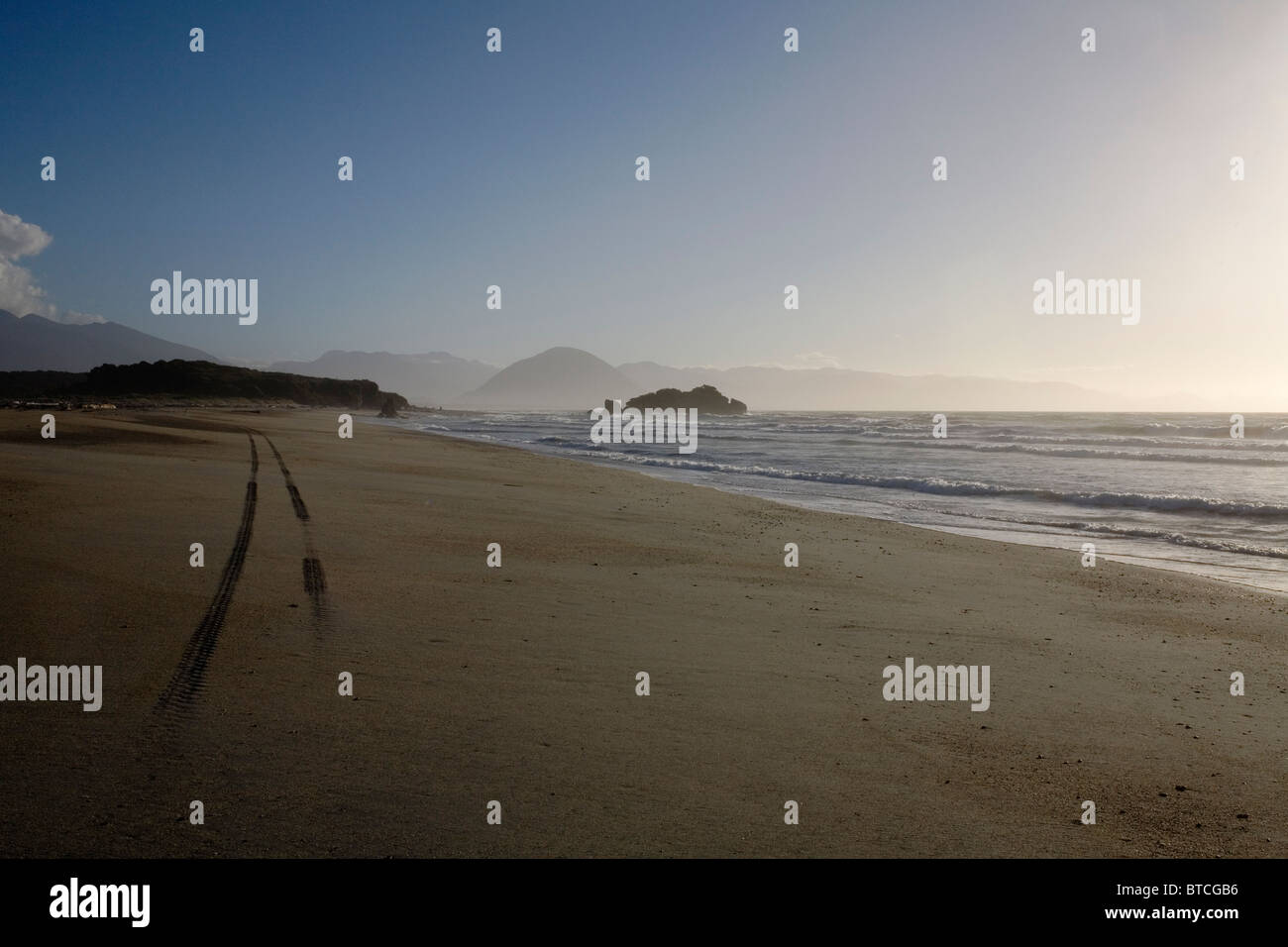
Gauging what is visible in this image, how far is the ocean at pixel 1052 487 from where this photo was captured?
15.6 meters

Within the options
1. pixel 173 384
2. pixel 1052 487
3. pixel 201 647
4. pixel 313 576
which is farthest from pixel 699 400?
pixel 201 647

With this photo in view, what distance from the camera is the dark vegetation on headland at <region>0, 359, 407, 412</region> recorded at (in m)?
87.7

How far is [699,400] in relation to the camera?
556ft

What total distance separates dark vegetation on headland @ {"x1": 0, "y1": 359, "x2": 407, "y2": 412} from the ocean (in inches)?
2721

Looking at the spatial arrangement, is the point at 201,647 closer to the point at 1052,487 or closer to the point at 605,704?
the point at 605,704

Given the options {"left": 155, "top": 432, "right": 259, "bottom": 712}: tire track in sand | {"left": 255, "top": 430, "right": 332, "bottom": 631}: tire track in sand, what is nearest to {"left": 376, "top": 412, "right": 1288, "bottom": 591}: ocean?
{"left": 255, "top": 430, "right": 332, "bottom": 631}: tire track in sand

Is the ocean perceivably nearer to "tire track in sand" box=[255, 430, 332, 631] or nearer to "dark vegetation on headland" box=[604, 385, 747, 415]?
"tire track in sand" box=[255, 430, 332, 631]

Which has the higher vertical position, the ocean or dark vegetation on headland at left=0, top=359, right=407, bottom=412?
dark vegetation on headland at left=0, top=359, right=407, bottom=412

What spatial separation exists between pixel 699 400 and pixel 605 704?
543 ft

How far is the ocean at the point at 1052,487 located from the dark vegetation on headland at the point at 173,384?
6910 centimetres

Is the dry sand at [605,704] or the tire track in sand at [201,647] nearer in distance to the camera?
the dry sand at [605,704]

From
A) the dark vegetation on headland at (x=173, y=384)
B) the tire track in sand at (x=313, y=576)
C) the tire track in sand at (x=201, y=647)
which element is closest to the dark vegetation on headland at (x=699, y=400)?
the dark vegetation on headland at (x=173, y=384)

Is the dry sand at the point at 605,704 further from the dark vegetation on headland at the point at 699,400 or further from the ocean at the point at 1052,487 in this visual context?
the dark vegetation on headland at the point at 699,400
